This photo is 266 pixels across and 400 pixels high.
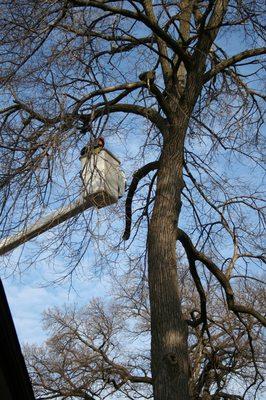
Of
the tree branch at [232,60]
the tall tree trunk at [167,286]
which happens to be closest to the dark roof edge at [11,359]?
the tall tree trunk at [167,286]

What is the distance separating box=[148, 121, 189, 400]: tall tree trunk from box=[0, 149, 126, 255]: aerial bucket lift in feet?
2.91

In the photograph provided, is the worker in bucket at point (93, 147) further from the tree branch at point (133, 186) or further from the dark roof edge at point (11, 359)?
the dark roof edge at point (11, 359)

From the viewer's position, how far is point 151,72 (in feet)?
27.6

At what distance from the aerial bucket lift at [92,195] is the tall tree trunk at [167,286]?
89 centimetres


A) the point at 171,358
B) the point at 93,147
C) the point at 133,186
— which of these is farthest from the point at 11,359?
the point at 133,186

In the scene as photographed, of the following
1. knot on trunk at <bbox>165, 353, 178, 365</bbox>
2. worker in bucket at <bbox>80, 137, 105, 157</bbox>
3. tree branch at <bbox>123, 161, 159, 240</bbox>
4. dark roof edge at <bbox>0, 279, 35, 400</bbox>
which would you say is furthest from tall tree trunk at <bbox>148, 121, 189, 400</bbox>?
dark roof edge at <bbox>0, 279, 35, 400</bbox>

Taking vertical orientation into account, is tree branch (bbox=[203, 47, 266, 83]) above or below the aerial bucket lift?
above

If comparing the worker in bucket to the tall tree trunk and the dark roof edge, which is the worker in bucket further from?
the dark roof edge

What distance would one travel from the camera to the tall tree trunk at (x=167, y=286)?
21.4 feet

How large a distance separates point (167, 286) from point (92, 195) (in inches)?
53.1

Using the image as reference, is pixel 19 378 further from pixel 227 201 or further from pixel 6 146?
pixel 227 201

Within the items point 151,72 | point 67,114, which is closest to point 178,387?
point 67,114

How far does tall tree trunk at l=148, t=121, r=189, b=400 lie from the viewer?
21.4 ft

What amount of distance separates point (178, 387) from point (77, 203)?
2.20m
